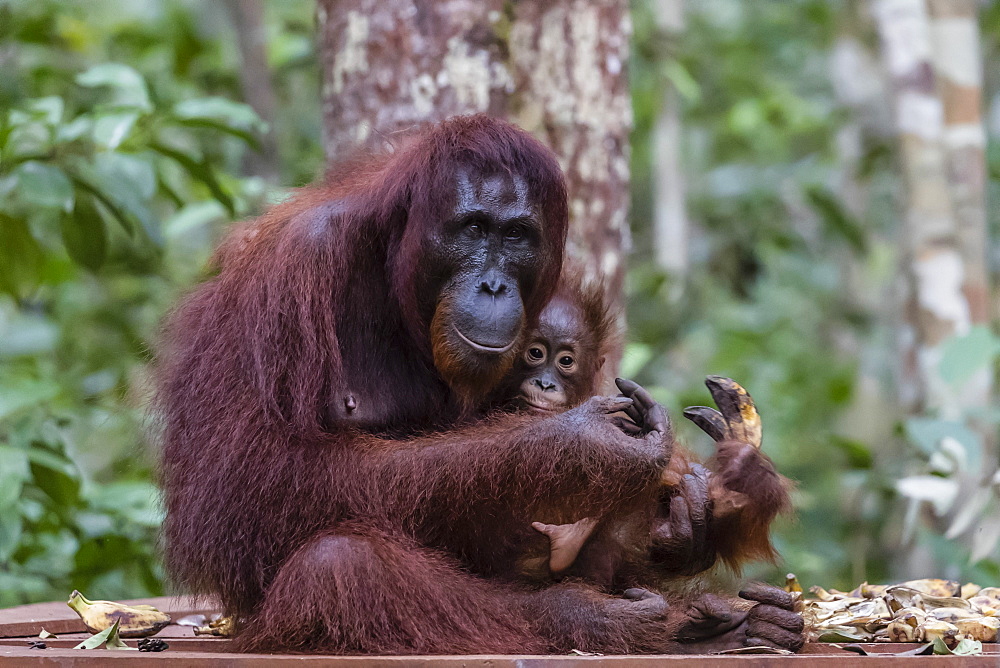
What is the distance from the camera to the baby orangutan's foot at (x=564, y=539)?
2.52 meters

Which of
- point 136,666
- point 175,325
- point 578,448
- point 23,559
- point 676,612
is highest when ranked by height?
point 175,325

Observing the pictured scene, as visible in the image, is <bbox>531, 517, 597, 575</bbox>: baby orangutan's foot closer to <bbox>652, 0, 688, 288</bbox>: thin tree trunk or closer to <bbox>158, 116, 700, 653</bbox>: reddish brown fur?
<bbox>158, 116, 700, 653</bbox>: reddish brown fur

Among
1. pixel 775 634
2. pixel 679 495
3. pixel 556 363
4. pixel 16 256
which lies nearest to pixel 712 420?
pixel 679 495

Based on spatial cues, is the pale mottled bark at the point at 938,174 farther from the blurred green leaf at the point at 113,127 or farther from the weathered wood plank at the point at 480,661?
the blurred green leaf at the point at 113,127

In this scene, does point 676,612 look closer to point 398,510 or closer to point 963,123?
point 398,510

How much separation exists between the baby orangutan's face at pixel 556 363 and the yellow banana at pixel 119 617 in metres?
1.13

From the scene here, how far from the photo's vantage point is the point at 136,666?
1920mm

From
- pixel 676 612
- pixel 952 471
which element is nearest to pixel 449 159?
pixel 676 612

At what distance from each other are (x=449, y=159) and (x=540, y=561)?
3.12 feet

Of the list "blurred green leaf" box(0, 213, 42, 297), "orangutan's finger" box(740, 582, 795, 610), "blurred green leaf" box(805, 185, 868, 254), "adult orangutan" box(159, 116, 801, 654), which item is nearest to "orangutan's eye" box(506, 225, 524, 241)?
"adult orangutan" box(159, 116, 801, 654)

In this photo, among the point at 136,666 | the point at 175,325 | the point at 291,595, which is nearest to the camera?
the point at 136,666

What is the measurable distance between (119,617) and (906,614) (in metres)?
1.97

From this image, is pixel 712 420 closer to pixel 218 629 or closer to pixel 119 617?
pixel 218 629

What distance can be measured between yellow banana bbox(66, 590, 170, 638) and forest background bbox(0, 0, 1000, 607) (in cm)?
31
